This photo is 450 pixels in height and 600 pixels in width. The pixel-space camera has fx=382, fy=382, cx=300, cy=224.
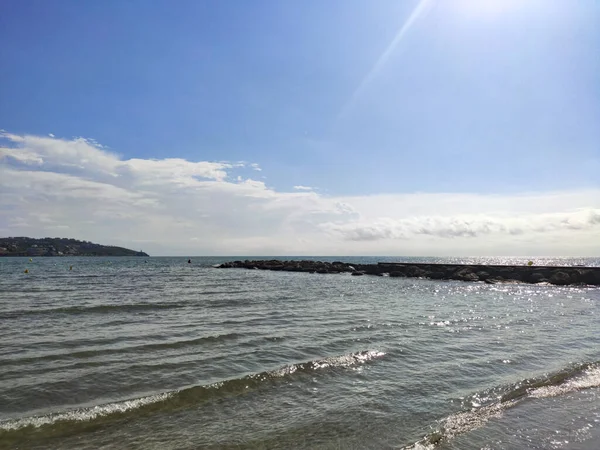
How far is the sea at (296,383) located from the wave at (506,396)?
0.04 m

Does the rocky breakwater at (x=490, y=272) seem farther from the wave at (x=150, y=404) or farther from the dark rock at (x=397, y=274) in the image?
the wave at (x=150, y=404)

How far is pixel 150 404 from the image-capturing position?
7.28 metres

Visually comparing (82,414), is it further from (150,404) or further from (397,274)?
(397,274)

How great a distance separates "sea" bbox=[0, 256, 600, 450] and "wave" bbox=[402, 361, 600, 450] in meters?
0.04

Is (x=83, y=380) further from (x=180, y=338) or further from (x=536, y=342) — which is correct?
(x=536, y=342)

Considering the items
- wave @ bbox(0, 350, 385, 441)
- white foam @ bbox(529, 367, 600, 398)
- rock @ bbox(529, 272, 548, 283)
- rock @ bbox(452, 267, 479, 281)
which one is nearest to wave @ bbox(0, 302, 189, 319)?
wave @ bbox(0, 350, 385, 441)

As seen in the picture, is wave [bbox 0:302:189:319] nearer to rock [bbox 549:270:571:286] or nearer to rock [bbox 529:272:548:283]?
rock [bbox 549:270:571:286]

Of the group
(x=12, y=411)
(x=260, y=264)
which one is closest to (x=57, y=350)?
(x=12, y=411)

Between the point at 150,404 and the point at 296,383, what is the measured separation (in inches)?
121

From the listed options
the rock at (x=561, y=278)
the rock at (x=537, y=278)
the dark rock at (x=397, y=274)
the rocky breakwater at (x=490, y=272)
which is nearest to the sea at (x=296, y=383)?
the rock at (x=561, y=278)

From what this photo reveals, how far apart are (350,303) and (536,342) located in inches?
457

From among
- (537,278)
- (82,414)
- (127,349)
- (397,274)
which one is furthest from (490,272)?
(82,414)

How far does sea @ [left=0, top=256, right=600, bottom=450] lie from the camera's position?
6105 millimetres

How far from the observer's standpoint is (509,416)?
6879mm
